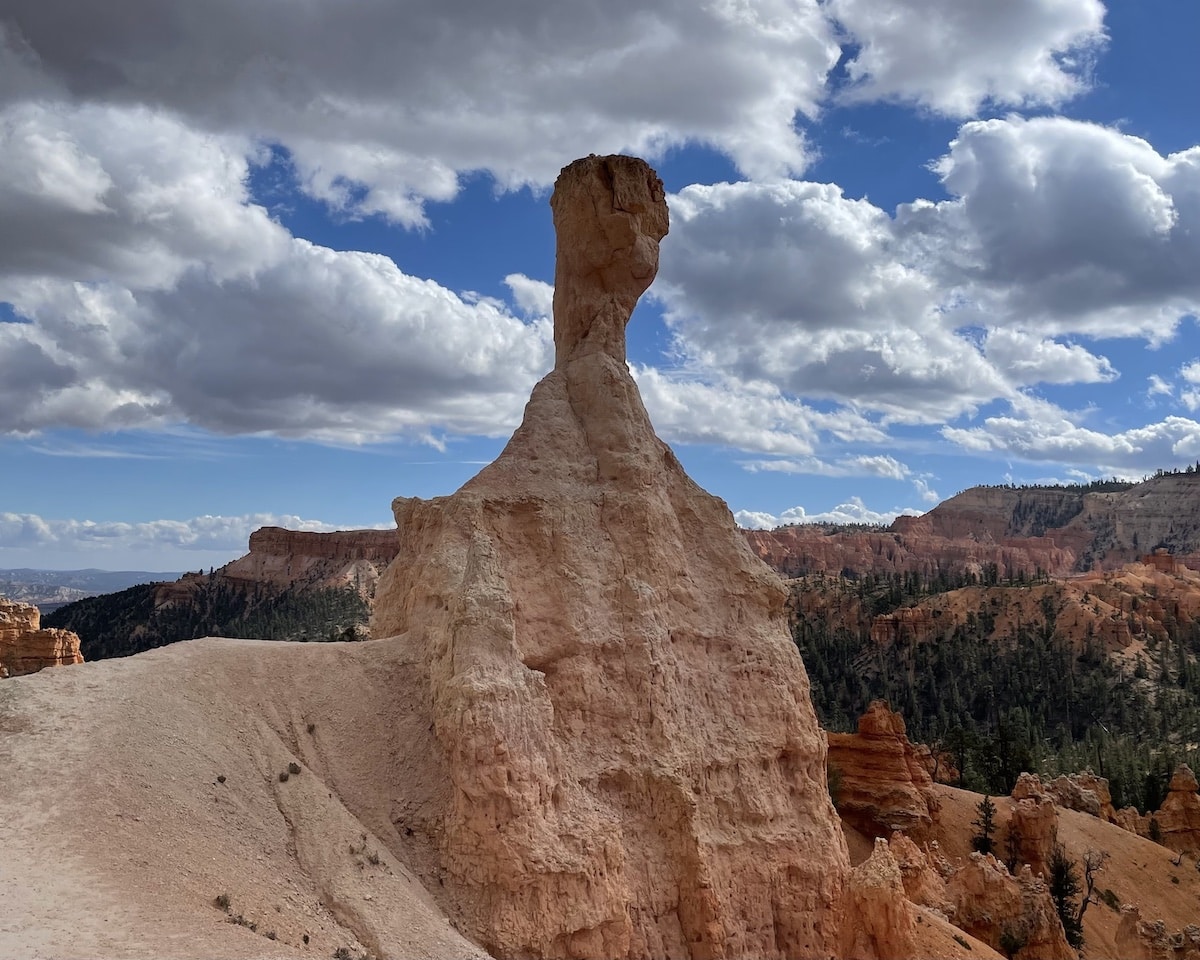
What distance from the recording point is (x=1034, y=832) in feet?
103

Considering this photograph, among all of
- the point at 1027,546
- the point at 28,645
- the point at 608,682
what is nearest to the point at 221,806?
the point at 608,682

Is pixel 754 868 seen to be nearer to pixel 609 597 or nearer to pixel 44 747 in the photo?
pixel 609 597

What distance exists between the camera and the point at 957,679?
260ft

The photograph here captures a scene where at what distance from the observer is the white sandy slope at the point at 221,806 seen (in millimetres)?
10008

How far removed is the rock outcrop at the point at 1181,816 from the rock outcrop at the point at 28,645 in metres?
50.6

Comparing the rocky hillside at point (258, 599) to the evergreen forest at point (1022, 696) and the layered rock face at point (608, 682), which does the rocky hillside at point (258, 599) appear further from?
the layered rock face at point (608, 682)

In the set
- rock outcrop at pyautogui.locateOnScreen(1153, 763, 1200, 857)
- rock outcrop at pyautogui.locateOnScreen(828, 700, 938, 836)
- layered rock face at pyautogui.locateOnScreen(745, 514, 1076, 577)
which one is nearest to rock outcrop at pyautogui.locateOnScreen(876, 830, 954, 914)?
rock outcrop at pyautogui.locateOnScreen(828, 700, 938, 836)

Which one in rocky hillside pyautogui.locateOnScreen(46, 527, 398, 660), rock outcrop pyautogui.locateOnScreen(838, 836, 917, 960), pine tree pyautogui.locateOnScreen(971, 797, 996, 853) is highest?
rocky hillside pyautogui.locateOnScreen(46, 527, 398, 660)

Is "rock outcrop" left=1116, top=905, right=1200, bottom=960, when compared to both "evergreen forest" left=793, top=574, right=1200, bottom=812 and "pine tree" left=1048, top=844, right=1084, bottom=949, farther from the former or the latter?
"evergreen forest" left=793, top=574, right=1200, bottom=812

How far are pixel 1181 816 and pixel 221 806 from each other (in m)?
42.1

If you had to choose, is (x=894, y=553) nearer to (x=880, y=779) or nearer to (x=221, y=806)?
(x=880, y=779)

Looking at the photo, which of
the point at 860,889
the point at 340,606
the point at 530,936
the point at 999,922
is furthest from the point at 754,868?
the point at 340,606

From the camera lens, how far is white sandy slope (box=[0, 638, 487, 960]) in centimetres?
1001

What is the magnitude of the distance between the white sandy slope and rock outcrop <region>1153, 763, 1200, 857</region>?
38.6 m
